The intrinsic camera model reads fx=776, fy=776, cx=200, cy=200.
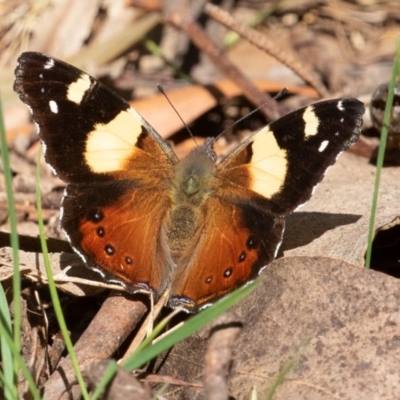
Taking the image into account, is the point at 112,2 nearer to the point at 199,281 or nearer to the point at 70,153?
the point at 70,153

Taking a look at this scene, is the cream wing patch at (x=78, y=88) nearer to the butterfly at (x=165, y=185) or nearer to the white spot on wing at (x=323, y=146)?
the butterfly at (x=165, y=185)

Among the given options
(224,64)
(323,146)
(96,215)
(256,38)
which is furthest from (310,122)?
(224,64)

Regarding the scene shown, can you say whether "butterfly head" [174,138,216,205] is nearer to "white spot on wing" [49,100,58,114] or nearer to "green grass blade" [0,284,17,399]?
"white spot on wing" [49,100,58,114]

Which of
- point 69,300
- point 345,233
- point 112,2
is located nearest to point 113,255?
point 69,300

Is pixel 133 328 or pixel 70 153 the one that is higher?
pixel 70 153

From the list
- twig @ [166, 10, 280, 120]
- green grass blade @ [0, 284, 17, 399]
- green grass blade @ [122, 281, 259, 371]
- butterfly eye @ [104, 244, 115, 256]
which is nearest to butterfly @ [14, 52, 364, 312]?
butterfly eye @ [104, 244, 115, 256]

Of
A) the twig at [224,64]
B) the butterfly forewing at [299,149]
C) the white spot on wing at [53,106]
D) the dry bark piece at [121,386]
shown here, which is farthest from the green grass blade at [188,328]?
the twig at [224,64]

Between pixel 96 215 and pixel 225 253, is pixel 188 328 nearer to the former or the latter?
pixel 225 253
